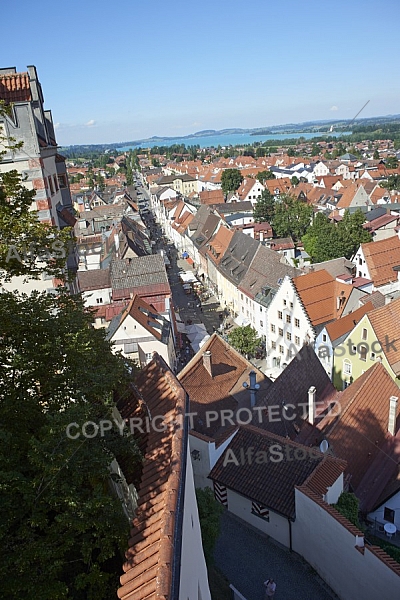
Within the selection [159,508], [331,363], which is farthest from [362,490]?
[159,508]

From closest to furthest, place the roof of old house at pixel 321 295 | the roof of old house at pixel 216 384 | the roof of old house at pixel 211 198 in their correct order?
the roof of old house at pixel 216 384 → the roof of old house at pixel 321 295 → the roof of old house at pixel 211 198

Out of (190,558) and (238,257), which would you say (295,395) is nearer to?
(190,558)

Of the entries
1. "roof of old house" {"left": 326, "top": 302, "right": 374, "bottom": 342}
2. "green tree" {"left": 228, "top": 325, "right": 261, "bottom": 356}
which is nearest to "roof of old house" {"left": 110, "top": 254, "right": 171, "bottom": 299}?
"green tree" {"left": 228, "top": 325, "right": 261, "bottom": 356}

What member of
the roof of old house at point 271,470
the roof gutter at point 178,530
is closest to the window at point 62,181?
the roof of old house at point 271,470

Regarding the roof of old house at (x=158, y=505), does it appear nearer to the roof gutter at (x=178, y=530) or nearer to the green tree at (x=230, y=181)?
the roof gutter at (x=178, y=530)

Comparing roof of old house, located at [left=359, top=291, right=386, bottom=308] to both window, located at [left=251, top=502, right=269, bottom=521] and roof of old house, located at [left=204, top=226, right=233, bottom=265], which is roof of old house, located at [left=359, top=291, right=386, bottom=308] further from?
roof of old house, located at [left=204, top=226, right=233, bottom=265]

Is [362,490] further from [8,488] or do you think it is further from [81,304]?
[8,488]

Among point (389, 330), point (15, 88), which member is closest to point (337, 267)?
point (389, 330)
